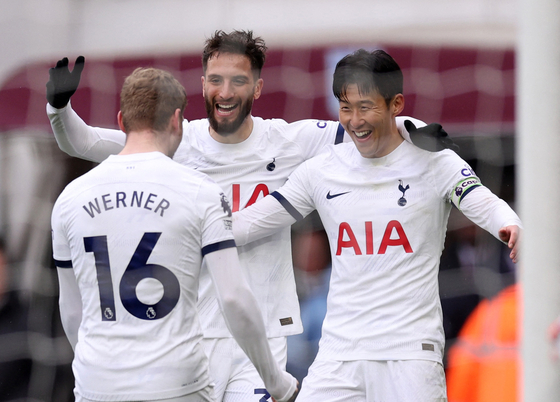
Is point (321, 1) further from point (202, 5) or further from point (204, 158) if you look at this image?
point (204, 158)

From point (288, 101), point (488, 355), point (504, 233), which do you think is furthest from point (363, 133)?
point (488, 355)

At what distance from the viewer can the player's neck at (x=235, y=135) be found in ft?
10.4

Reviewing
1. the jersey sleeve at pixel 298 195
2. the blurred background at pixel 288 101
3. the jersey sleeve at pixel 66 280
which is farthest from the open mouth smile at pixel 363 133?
the blurred background at pixel 288 101

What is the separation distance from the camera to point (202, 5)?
490 cm

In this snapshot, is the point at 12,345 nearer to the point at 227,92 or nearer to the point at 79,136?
the point at 79,136

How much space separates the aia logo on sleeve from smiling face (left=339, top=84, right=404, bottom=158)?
11.7 inches

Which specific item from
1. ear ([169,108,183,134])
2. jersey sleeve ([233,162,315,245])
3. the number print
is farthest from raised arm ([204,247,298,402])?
jersey sleeve ([233,162,315,245])

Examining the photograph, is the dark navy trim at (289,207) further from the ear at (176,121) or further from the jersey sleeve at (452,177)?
the ear at (176,121)

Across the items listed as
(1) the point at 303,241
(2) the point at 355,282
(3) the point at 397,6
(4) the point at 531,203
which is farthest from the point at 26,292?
(4) the point at 531,203

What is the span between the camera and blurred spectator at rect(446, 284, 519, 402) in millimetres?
3932

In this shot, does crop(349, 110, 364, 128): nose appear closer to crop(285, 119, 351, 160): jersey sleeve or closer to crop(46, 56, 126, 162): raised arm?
crop(285, 119, 351, 160): jersey sleeve

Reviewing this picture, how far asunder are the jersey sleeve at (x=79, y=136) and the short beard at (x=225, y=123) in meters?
0.38

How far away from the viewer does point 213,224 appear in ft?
7.38

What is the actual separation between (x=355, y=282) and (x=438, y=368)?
43 cm
